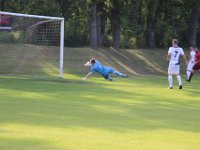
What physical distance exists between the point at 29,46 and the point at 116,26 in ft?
27.6

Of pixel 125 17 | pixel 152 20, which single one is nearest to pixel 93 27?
pixel 125 17

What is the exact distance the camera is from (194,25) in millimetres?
42750

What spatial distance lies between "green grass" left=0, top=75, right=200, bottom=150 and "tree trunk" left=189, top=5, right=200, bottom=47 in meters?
26.5

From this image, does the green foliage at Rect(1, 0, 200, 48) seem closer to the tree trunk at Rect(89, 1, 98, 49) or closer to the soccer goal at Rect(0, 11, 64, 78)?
the tree trunk at Rect(89, 1, 98, 49)

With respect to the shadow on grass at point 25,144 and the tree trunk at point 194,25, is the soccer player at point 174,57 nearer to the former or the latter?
the shadow on grass at point 25,144

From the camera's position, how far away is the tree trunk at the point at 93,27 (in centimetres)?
3688

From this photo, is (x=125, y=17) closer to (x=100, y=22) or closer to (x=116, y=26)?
(x=116, y=26)

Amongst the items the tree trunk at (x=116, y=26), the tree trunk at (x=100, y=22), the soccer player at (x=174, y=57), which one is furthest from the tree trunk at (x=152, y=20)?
the soccer player at (x=174, y=57)

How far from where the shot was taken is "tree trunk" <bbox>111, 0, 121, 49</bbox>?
3902 cm

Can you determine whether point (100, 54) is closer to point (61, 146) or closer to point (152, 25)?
point (152, 25)

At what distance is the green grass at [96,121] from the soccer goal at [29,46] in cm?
1498

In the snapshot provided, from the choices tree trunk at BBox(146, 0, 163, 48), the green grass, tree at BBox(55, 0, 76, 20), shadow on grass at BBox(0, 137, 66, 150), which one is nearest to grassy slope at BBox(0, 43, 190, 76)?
tree trunk at BBox(146, 0, 163, 48)

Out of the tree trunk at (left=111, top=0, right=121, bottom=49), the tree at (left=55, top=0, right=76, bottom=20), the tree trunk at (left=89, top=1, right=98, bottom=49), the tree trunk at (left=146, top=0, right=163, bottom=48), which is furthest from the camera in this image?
the tree trunk at (left=146, top=0, right=163, bottom=48)

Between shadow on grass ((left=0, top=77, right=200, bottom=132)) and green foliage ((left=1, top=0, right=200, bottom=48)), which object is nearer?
shadow on grass ((left=0, top=77, right=200, bottom=132))
